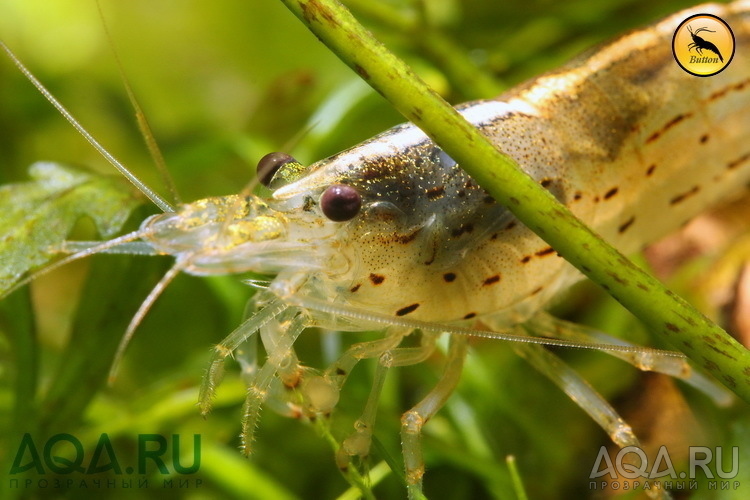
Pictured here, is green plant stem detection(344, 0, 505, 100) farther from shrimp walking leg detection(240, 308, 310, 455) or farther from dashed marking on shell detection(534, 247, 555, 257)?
shrimp walking leg detection(240, 308, 310, 455)

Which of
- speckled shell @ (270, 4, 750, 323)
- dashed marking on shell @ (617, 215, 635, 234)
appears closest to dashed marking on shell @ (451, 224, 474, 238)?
speckled shell @ (270, 4, 750, 323)

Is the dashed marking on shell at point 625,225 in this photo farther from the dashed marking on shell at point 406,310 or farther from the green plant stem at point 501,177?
the green plant stem at point 501,177

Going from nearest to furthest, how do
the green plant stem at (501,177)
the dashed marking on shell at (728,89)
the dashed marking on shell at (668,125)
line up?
the green plant stem at (501,177)
the dashed marking on shell at (668,125)
the dashed marking on shell at (728,89)

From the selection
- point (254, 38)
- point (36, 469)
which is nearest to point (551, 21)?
point (254, 38)

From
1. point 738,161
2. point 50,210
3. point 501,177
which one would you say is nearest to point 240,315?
point 50,210

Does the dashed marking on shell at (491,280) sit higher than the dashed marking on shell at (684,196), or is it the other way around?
the dashed marking on shell at (684,196)

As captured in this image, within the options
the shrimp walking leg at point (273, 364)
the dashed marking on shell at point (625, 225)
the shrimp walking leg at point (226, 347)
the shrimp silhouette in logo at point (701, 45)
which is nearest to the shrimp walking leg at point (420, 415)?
the shrimp walking leg at point (273, 364)

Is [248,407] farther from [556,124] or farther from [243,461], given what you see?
[556,124]
